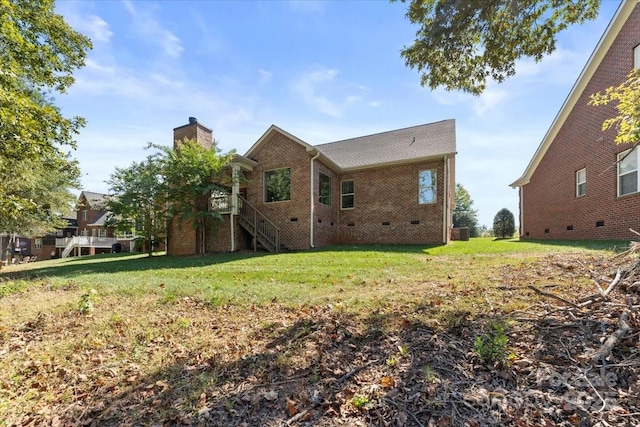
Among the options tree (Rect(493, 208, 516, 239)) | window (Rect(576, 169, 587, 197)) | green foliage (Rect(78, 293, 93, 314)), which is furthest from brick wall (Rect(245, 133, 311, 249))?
tree (Rect(493, 208, 516, 239))

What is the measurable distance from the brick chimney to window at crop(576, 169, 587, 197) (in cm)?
1737

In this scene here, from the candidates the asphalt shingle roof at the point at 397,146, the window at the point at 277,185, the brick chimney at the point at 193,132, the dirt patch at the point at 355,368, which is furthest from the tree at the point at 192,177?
the dirt patch at the point at 355,368

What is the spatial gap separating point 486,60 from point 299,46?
5195mm

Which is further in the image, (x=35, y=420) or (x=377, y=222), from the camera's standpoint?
(x=377, y=222)

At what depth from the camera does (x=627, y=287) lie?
10.7 feet

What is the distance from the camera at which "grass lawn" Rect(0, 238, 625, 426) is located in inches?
103

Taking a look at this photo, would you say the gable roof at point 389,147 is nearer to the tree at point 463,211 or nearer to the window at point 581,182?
the window at point 581,182

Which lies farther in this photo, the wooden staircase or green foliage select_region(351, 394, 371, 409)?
the wooden staircase

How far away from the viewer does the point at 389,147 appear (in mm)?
15953

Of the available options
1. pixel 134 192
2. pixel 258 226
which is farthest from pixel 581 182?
pixel 134 192

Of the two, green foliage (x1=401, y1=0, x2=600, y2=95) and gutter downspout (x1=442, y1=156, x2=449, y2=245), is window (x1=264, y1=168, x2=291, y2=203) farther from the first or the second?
green foliage (x1=401, y1=0, x2=600, y2=95)

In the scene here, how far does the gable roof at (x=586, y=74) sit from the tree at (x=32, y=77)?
585 inches

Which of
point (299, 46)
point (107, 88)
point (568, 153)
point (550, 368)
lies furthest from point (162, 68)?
point (568, 153)

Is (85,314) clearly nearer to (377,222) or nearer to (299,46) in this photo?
(299,46)
